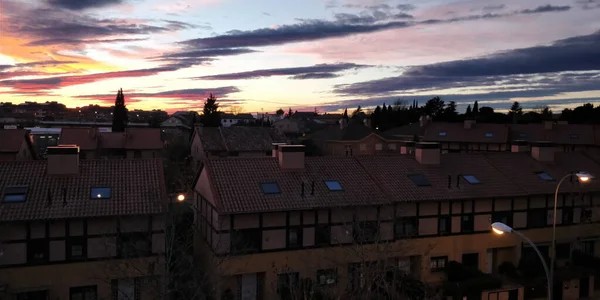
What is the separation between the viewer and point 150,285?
18.2 meters

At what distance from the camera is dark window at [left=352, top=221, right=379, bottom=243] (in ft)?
72.0

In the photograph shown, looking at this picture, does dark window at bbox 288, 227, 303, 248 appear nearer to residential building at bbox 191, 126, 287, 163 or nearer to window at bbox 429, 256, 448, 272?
window at bbox 429, 256, 448, 272


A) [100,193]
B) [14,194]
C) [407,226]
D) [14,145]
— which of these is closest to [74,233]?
[100,193]

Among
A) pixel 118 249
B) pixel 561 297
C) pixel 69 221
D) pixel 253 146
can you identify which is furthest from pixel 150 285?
pixel 253 146

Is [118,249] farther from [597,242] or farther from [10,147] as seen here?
[597,242]

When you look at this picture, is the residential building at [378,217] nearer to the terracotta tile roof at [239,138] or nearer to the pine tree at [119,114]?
the terracotta tile roof at [239,138]

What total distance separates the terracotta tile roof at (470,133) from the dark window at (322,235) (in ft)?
138

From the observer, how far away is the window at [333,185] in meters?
23.5

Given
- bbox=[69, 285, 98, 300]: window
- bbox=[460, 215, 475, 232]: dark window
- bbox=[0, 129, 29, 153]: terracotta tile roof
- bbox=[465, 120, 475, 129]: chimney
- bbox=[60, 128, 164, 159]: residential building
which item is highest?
bbox=[465, 120, 475, 129]: chimney

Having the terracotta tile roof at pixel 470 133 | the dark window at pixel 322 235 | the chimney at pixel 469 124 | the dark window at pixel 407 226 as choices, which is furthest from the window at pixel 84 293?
the chimney at pixel 469 124

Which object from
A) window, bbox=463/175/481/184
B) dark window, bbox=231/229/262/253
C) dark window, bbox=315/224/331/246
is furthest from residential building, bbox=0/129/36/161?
window, bbox=463/175/481/184

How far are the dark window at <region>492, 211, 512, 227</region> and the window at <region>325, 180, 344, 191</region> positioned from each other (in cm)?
856

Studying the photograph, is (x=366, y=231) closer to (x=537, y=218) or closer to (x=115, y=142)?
(x=537, y=218)

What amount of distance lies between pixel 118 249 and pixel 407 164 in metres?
15.5
